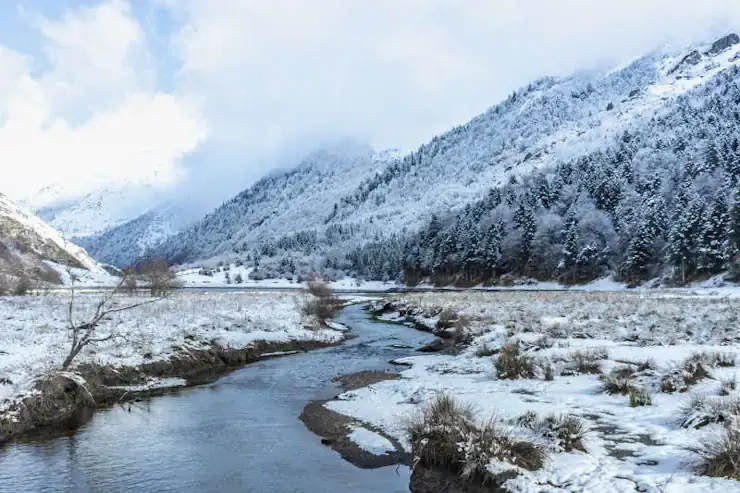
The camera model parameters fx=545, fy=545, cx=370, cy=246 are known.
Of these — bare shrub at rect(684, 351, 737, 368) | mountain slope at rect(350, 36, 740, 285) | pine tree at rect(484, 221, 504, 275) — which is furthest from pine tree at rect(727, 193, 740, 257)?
bare shrub at rect(684, 351, 737, 368)

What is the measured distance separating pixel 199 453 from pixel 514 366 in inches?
381

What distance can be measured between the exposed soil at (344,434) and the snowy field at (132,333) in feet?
26.7

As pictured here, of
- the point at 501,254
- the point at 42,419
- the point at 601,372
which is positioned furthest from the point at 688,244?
the point at 42,419

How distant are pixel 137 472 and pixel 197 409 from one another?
5.55 m

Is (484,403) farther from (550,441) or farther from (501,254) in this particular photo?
(501,254)

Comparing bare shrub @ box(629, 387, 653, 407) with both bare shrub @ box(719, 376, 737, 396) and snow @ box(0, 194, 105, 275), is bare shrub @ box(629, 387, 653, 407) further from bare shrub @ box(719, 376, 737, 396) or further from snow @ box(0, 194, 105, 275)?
snow @ box(0, 194, 105, 275)

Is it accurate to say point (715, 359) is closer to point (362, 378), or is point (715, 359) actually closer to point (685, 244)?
point (362, 378)

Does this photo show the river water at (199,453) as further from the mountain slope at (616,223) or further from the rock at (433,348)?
the mountain slope at (616,223)

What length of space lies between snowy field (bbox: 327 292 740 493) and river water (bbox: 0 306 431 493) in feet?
5.88

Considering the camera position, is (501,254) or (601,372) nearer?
(601,372)

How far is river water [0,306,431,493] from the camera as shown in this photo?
1054 cm

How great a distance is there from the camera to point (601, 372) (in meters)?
16.0

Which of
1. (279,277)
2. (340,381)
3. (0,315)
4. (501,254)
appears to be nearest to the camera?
(340,381)

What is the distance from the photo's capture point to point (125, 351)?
21.6 m
